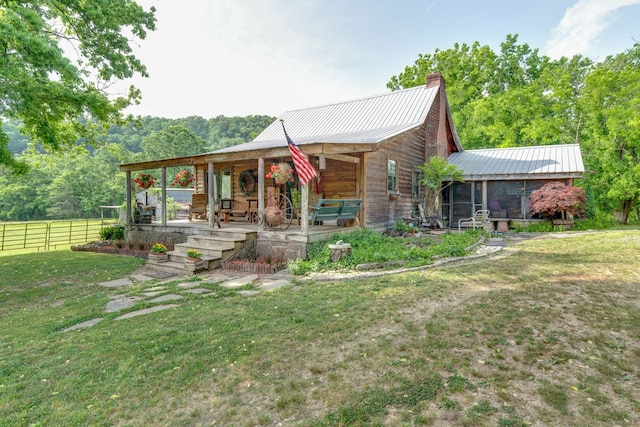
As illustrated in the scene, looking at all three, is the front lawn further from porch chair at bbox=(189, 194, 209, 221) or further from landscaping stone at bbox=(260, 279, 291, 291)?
porch chair at bbox=(189, 194, 209, 221)

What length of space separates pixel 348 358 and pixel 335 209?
5.63 meters

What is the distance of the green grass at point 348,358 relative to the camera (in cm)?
246

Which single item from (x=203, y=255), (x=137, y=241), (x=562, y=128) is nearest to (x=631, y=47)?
(x=562, y=128)

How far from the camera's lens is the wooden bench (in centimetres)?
812

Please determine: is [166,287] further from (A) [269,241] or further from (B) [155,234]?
(B) [155,234]

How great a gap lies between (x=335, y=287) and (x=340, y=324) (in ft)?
5.85

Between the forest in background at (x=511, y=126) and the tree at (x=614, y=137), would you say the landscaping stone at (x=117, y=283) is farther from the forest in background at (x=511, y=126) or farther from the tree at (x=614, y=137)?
the tree at (x=614, y=137)

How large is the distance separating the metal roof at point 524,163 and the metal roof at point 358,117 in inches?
156

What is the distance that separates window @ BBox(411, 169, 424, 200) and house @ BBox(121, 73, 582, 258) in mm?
43

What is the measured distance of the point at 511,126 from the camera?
905 inches

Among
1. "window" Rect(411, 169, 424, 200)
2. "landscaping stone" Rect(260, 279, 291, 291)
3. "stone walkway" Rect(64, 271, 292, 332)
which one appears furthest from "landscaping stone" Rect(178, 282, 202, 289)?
"window" Rect(411, 169, 424, 200)

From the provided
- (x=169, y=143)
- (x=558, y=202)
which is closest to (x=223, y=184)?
(x=558, y=202)

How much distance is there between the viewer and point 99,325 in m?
4.55

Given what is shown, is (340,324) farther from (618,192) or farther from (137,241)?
(618,192)
